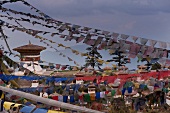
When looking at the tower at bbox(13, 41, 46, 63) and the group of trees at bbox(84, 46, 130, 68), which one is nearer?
the group of trees at bbox(84, 46, 130, 68)

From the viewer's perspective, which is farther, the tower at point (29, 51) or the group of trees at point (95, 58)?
the tower at point (29, 51)

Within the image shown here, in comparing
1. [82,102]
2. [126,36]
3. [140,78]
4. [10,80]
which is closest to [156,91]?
[82,102]

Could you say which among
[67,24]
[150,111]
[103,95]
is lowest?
[150,111]

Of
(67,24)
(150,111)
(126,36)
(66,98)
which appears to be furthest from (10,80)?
(150,111)

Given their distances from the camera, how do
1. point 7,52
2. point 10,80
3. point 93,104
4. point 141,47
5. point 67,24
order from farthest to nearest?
1. point 93,104
2. point 7,52
3. point 10,80
4. point 67,24
5. point 141,47

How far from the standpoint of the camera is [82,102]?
8141 millimetres

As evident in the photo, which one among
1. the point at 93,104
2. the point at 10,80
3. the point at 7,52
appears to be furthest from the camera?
the point at 93,104

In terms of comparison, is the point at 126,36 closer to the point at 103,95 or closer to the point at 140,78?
the point at 103,95

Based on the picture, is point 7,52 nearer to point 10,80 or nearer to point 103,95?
point 10,80

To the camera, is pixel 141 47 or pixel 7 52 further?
pixel 7 52

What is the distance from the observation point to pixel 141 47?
4293 millimetres

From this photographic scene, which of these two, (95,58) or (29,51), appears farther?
(29,51)

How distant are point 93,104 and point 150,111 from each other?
1.64m

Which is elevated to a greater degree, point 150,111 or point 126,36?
point 126,36
